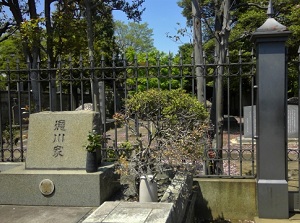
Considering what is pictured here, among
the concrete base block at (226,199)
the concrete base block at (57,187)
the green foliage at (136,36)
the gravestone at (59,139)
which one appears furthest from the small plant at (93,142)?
the green foliage at (136,36)

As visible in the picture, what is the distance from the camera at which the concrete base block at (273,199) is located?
18.3 ft

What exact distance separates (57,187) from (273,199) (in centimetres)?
350

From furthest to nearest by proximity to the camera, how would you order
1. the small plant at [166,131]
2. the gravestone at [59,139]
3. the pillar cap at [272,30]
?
the gravestone at [59,139], the pillar cap at [272,30], the small plant at [166,131]

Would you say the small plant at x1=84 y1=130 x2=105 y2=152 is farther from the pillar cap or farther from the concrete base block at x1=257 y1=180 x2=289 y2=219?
the pillar cap

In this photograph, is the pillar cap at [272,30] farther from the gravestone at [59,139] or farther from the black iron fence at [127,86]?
the gravestone at [59,139]

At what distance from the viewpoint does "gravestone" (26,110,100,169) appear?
5777 mm

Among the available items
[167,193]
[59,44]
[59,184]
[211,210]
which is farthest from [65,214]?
[59,44]

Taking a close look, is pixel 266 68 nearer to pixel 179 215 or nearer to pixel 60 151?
pixel 179 215

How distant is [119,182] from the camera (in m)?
5.99

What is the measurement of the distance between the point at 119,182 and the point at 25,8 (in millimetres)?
12409

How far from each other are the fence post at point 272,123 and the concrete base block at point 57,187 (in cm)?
260

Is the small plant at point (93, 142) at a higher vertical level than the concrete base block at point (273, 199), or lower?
higher

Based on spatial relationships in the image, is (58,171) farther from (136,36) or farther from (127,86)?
(136,36)

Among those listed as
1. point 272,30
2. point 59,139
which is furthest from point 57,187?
point 272,30
